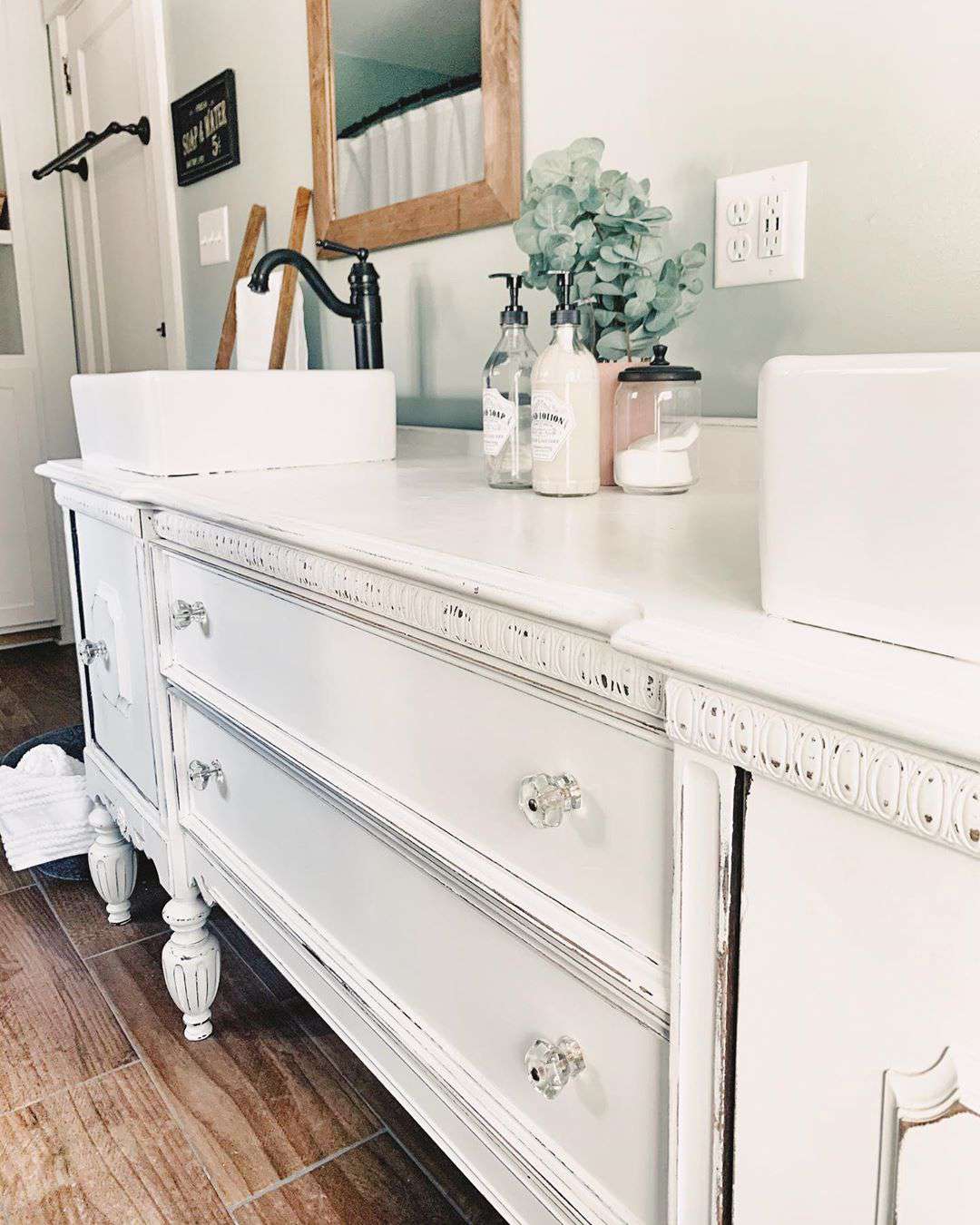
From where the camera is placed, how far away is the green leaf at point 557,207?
95 cm

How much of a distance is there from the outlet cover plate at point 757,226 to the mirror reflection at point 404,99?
1.49ft

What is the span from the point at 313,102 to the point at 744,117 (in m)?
0.97

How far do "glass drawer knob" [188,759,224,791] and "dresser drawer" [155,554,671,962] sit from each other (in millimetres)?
123

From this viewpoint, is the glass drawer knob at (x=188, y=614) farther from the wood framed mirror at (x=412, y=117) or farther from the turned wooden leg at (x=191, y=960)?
the wood framed mirror at (x=412, y=117)

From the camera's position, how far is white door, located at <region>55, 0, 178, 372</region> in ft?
8.25

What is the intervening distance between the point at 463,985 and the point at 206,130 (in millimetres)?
1995

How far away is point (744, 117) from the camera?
1024mm

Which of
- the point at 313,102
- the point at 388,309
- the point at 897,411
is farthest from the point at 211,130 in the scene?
the point at 897,411

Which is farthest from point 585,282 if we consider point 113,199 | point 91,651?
point 113,199

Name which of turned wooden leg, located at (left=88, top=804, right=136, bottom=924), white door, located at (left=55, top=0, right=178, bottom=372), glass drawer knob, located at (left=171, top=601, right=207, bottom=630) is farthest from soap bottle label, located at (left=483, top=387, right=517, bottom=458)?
white door, located at (left=55, top=0, right=178, bottom=372)

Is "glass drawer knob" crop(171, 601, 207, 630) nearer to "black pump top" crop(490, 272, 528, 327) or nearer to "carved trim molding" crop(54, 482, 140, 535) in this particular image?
"carved trim molding" crop(54, 482, 140, 535)

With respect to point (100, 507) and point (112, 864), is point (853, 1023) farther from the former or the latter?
point (112, 864)

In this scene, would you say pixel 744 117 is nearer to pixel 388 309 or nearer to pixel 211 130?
pixel 388 309

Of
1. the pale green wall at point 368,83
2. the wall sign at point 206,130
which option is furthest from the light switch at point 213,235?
the pale green wall at point 368,83
